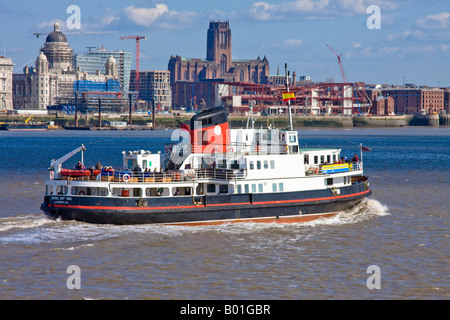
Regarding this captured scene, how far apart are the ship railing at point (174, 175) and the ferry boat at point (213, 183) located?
0.05m

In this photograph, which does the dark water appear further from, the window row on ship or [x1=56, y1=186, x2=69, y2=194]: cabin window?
the window row on ship

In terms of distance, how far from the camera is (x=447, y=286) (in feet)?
85.8

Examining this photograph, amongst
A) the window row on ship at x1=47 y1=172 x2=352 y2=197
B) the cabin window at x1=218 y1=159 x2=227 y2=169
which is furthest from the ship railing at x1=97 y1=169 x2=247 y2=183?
the cabin window at x1=218 y1=159 x2=227 y2=169

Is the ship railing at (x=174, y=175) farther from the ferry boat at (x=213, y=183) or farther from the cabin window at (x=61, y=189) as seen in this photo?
the cabin window at (x=61, y=189)

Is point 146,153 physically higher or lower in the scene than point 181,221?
higher

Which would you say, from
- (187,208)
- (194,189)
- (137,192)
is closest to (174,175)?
(194,189)

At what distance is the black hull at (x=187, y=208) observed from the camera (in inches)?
1419

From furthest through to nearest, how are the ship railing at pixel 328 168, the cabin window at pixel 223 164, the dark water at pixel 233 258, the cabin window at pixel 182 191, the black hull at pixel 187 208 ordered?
the ship railing at pixel 328 168
the cabin window at pixel 223 164
the cabin window at pixel 182 191
the black hull at pixel 187 208
the dark water at pixel 233 258

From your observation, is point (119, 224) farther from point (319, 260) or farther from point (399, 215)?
point (399, 215)

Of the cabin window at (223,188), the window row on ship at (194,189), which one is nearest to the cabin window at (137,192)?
the window row on ship at (194,189)

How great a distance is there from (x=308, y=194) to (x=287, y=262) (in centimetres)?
1047

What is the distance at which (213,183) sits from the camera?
38.4 metres
